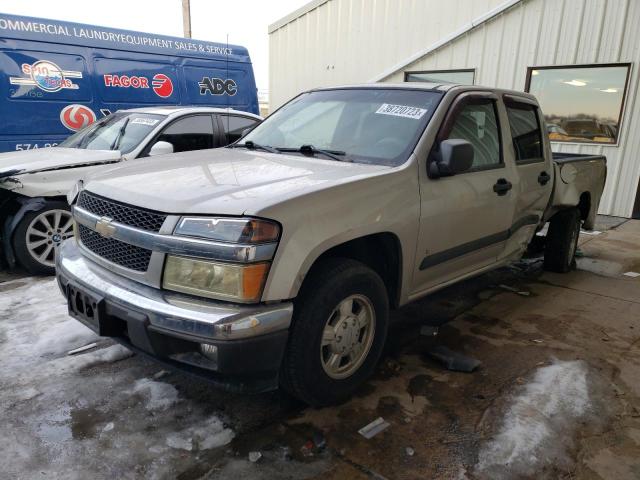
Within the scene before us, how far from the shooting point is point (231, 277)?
215 cm

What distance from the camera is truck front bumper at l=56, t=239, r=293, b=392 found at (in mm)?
2119

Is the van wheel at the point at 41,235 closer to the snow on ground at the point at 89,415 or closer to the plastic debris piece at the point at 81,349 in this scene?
the snow on ground at the point at 89,415

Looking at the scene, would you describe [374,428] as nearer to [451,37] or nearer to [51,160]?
[51,160]

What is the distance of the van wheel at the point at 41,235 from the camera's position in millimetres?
4727

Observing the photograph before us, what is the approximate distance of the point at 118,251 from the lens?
2.55 m

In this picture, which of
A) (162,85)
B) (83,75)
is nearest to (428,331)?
(83,75)

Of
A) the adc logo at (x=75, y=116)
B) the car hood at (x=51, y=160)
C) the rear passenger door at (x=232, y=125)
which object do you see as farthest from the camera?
the adc logo at (x=75, y=116)

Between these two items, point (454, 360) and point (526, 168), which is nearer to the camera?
point (454, 360)

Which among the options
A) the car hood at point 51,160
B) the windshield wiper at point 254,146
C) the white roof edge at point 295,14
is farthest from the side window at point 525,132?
the white roof edge at point 295,14

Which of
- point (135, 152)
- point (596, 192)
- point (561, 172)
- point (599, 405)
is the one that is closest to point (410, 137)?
point (599, 405)

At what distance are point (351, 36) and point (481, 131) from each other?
25.6 feet

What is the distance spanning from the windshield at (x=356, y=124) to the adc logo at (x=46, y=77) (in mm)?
4547

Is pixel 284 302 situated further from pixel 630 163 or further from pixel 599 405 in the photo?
pixel 630 163

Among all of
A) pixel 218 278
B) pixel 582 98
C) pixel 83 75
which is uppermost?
pixel 83 75
